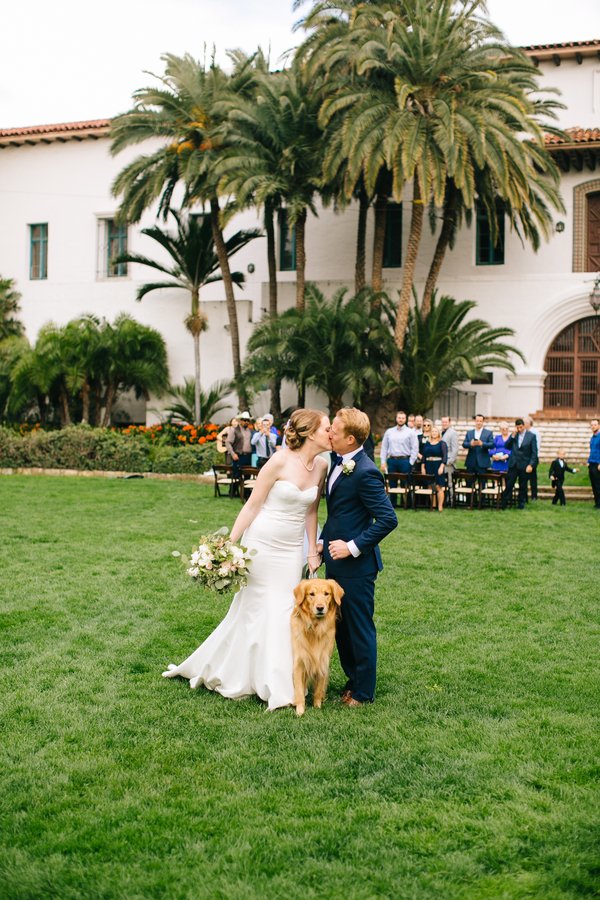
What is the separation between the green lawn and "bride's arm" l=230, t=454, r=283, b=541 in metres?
1.18

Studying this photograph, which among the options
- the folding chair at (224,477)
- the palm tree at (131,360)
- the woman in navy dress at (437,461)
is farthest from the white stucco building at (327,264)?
the woman in navy dress at (437,461)

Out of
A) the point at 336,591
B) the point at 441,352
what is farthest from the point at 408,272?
the point at 336,591

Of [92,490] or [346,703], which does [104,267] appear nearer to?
[92,490]

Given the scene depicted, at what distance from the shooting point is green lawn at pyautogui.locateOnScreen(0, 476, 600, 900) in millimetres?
4078

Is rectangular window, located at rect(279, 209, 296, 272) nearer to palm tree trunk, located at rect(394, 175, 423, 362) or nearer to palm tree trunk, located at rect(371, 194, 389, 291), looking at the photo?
palm tree trunk, located at rect(371, 194, 389, 291)

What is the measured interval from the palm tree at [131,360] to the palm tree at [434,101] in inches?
415

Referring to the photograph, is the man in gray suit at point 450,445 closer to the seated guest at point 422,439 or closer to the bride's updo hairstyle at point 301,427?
the seated guest at point 422,439

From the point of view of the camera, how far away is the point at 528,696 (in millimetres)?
6660

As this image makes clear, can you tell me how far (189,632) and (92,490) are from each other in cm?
1296

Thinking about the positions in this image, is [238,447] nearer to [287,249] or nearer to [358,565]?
[358,565]

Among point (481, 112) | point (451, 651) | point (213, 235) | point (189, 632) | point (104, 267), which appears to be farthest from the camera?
point (104, 267)

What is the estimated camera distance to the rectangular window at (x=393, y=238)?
106 feet

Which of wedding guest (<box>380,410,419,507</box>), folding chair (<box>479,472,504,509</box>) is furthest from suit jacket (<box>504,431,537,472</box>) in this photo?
wedding guest (<box>380,410,419,507</box>)

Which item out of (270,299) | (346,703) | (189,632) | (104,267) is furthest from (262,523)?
(104,267)
